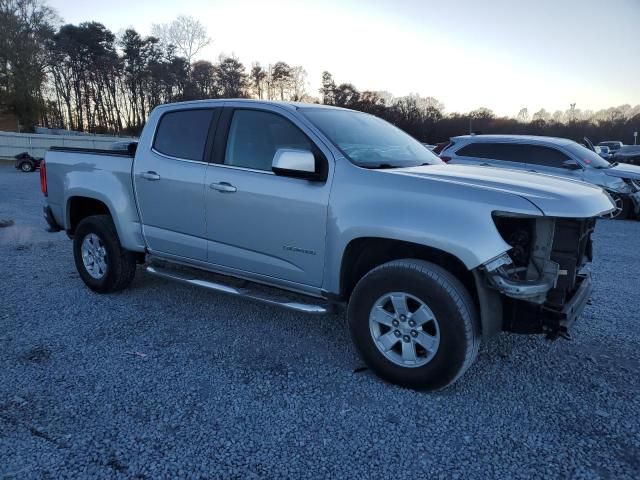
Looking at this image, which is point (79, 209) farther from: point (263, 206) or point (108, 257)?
point (263, 206)

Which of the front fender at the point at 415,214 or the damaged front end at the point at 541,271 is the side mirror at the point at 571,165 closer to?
the damaged front end at the point at 541,271

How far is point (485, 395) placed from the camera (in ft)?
9.89

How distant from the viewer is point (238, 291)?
371cm

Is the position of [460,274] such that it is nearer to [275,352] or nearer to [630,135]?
[275,352]

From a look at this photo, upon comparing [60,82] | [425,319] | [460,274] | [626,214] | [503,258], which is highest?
[60,82]

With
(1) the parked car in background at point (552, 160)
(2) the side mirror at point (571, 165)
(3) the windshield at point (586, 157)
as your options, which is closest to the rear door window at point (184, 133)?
(1) the parked car in background at point (552, 160)

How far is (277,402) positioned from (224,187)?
1730 mm

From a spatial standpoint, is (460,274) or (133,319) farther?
(133,319)

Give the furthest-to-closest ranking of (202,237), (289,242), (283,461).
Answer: (202,237), (289,242), (283,461)

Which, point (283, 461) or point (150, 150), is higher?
point (150, 150)

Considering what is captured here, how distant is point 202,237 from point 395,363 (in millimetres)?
1964

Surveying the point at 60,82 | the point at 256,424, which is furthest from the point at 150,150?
the point at 60,82

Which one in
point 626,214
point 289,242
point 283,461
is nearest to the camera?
point 283,461

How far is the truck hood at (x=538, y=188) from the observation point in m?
2.63
